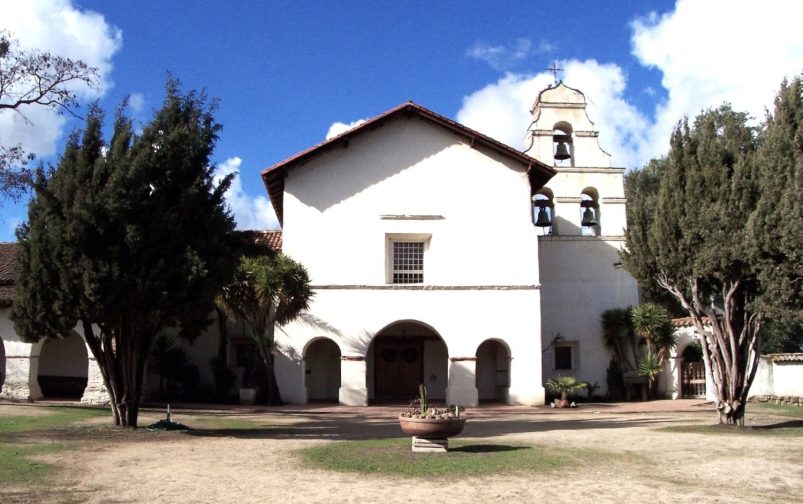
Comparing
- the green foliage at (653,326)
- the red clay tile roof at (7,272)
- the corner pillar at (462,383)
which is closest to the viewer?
the red clay tile roof at (7,272)

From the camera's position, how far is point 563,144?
27.8 metres

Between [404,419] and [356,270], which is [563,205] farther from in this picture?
[404,419]

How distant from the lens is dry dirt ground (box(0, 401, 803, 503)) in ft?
28.8

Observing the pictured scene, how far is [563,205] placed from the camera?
89.6 feet

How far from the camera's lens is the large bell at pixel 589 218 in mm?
27688

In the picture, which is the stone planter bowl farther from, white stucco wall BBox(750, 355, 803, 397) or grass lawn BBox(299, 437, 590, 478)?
white stucco wall BBox(750, 355, 803, 397)

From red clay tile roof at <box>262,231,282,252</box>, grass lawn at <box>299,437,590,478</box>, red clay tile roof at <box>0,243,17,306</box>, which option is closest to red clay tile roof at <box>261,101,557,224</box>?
red clay tile roof at <box>262,231,282,252</box>

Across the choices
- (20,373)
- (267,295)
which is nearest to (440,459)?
(267,295)

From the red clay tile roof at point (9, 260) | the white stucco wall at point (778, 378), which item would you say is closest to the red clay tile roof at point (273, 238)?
the red clay tile roof at point (9, 260)

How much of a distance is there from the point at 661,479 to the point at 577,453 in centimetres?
260

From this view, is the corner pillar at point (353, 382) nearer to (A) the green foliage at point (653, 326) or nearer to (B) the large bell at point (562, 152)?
(A) the green foliage at point (653, 326)

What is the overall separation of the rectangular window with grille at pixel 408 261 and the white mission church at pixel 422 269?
35 mm

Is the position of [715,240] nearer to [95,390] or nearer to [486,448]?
[486,448]

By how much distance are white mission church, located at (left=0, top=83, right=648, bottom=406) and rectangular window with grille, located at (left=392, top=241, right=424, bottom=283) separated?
0.12 ft
